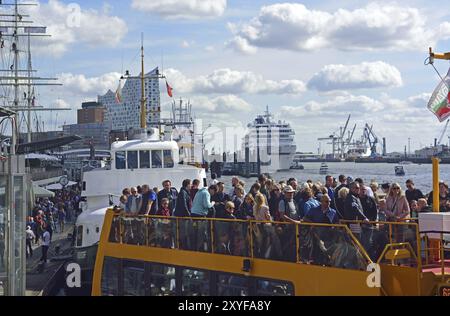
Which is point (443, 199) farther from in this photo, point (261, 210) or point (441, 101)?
point (261, 210)

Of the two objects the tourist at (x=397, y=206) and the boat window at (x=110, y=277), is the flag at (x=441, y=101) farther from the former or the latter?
the boat window at (x=110, y=277)

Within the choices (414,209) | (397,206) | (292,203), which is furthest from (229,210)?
(414,209)

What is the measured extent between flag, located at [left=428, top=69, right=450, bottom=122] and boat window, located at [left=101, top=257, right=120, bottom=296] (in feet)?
23.4

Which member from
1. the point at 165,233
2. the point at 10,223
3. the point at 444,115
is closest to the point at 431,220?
the point at 444,115

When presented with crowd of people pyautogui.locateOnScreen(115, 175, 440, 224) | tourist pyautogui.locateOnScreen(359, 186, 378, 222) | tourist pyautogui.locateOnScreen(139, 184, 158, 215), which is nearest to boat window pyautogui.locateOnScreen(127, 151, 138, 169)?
crowd of people pyautogui.locateOnScreen(115, 175, 440, 224)

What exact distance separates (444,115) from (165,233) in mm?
5675

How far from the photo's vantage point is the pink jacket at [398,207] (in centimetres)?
1135

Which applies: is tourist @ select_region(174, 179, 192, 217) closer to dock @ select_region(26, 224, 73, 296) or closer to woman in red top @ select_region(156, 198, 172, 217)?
woman in red top @ select_region(156, 198, 172, 217)

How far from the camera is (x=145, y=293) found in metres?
13.2

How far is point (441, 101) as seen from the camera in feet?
34.1

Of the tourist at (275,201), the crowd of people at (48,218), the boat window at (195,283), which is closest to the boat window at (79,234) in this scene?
the crowd of people at (48,218)
